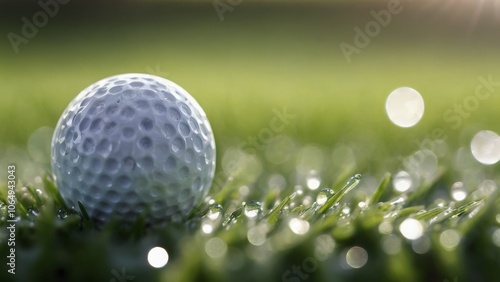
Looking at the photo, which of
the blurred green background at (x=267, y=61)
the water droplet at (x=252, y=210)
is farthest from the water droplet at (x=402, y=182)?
the blurred green background at (x=267, y=61)

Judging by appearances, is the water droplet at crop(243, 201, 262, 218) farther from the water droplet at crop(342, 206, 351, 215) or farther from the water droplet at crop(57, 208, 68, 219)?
the water droplet at crop(57, 208, 68, 219)

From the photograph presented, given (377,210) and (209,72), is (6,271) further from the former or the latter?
(209,72)

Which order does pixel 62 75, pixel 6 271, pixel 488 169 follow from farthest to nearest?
pixel 62 75 < pixel 488 169 < pixel 6 271

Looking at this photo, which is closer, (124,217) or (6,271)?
(6,271)

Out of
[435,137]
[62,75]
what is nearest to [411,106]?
[435,137]

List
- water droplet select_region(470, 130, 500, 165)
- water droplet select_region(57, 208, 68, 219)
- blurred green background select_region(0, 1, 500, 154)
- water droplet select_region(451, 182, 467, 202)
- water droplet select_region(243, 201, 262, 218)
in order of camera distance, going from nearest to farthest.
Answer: water droplet select_region(243, 201, 262, 218) → water droplet select_region(57, 208, 68, 219) → water droplet select_region(451, 182, 467, 202) → water droplet select_region(470, 130, 500, 165) → blurred green background select_region(0, 1, 500, 154)

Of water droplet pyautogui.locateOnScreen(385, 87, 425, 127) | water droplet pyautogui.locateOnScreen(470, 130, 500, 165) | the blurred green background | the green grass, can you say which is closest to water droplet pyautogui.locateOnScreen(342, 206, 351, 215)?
the green grass
